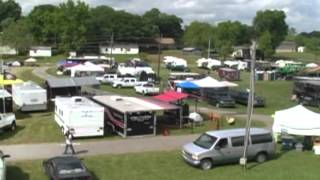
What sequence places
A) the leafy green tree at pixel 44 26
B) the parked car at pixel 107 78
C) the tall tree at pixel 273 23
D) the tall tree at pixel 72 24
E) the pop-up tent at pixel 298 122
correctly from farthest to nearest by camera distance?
1. the tall tree at pixel 273 23
2. the leafy green tree at pixel 44 26
3. the tall tree at pixel 72 24
4. the parked car at pixel 107 78
5. the pop-up tent at pixel 298 122

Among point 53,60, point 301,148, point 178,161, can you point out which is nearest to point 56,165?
point 178,161

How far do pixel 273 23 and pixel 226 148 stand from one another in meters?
121

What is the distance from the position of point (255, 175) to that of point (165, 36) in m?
173

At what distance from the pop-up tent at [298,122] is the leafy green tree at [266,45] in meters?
98.0

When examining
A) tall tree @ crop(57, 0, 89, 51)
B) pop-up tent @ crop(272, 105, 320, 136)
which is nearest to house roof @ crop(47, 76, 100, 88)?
pop-up tent @ crop(272, 105, 320, 136)

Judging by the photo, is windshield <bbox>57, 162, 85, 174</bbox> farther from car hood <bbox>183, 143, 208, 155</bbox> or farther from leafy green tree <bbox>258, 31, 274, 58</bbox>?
leafy green tree <bbox>258, 31, 274, 58</bbox>

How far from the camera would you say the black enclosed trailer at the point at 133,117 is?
35.9 m

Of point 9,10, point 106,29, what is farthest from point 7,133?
point 9,10

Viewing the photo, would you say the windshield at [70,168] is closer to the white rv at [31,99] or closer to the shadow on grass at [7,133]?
the shadow on grass at [7,133]

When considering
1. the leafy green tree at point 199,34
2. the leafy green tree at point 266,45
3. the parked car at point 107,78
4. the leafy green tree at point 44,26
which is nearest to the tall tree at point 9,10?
the leafy green tree at point 44,26

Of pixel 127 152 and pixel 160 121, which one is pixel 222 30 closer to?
pixel 160 121

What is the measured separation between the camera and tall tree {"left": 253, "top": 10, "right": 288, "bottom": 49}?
473 feet

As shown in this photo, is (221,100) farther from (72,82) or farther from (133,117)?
(133,117)

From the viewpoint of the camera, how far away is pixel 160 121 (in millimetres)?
41312
